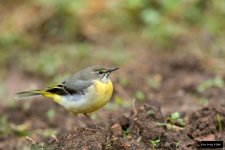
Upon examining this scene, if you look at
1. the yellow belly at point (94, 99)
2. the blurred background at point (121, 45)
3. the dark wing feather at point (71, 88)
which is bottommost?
the yellow belly at point (94, 99)

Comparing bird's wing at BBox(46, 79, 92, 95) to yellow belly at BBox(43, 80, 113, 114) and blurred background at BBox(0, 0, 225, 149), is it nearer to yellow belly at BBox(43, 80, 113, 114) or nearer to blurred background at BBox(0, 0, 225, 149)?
yellow belly at BBox(43, 80, 113, 114)

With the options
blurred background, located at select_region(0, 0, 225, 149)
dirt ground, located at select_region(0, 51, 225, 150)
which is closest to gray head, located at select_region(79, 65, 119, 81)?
dirt ground, located at select_region(0, 51, 225, 150)

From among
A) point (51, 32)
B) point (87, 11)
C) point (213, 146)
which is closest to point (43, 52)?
point (51, 32)

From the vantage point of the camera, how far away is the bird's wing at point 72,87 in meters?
7.33

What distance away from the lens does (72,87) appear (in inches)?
293

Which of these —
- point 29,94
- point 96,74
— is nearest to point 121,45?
point 29,94

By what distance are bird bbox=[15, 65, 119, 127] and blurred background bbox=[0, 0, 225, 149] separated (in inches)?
69.7

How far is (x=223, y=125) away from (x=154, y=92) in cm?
282

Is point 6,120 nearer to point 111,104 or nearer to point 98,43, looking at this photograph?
point 111,104

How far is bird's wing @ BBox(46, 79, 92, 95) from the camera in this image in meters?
7.33

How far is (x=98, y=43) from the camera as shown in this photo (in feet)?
44.0

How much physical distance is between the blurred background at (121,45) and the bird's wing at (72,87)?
1.67 meters

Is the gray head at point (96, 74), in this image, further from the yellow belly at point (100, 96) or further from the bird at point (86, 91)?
the yellow belly at point (100, 96)

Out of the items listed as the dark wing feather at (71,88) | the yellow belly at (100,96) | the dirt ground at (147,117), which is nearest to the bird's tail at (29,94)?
the dark wing feather at (71,88)
